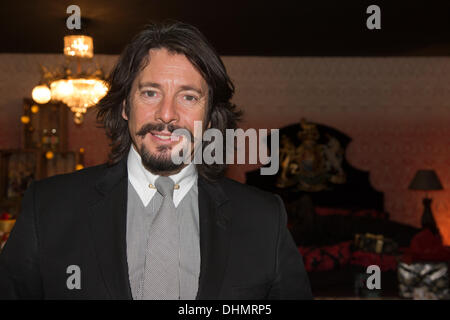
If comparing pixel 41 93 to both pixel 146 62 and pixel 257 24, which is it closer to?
pixel 257 24

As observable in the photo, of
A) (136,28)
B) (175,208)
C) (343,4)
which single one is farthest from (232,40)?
(175,208)

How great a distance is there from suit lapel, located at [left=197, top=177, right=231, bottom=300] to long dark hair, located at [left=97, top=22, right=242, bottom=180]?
0.30 ft

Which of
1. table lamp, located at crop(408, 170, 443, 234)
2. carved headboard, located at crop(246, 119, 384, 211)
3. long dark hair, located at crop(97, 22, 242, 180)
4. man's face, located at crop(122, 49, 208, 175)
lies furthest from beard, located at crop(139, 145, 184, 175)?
table lamp, located at crop(408, 170, 443, 234)

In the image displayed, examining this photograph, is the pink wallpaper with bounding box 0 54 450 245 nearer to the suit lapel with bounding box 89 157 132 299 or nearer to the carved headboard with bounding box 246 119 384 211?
the carved headboard with bounding box 246 119 384 211

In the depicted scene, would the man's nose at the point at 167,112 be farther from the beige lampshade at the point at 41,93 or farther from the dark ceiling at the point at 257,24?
the beige lampshade at the point at 41,93

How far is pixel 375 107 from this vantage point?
7.29 m

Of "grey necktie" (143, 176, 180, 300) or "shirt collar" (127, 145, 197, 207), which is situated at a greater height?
"shirt collar" (127, 145, 197, 207)

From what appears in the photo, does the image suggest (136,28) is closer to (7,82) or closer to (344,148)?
(7,82)

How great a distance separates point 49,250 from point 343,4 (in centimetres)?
412

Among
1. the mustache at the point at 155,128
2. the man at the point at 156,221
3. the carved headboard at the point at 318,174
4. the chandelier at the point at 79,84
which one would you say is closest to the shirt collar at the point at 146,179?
the man at the point at 156,221

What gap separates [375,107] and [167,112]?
669 centimetres

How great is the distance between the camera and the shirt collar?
1370 mm

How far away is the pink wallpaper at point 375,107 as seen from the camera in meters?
7.20

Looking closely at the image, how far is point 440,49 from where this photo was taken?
659 cm
